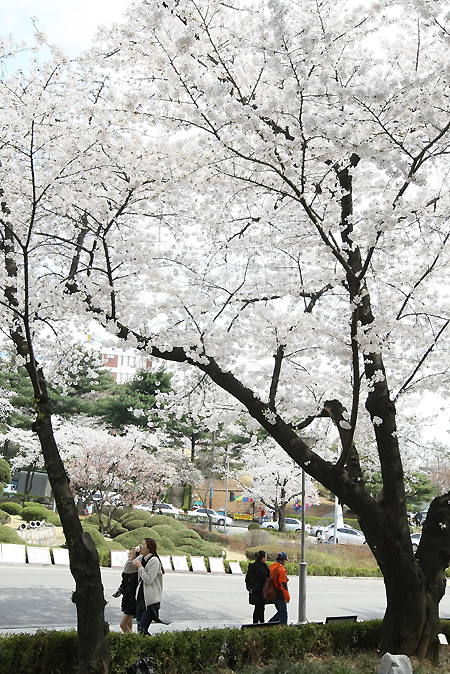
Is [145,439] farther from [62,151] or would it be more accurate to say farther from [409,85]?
[409,85]

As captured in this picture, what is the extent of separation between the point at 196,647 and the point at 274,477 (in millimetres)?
25257

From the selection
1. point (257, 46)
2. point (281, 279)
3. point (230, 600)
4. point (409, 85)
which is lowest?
point (230, 600)

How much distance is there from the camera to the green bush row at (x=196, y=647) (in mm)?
5078

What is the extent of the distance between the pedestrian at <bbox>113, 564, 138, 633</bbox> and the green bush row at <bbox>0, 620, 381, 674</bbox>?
59.6 inches

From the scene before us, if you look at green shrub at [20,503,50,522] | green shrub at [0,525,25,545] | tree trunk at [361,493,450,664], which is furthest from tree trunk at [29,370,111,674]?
green shrub at [20,503,50,522]

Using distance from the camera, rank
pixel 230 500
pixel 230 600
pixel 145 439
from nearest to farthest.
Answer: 1. pixel 230 600
2. pixel 145 439
3. pixel 230 500

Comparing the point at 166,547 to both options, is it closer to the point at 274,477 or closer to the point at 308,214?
the point at 274,477

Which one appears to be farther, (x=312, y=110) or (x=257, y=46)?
(x=312, y=110)

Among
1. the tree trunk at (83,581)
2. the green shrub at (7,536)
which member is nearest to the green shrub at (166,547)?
the green shrub at (7,536)

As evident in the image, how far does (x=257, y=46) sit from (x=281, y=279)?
3407mm

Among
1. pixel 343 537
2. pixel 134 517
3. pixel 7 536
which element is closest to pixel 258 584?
pixel 7 536

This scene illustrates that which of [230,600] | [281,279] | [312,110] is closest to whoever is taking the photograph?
[312,110]

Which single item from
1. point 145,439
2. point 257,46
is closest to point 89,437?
point 145,439

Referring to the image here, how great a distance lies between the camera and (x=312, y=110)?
6.16 m
